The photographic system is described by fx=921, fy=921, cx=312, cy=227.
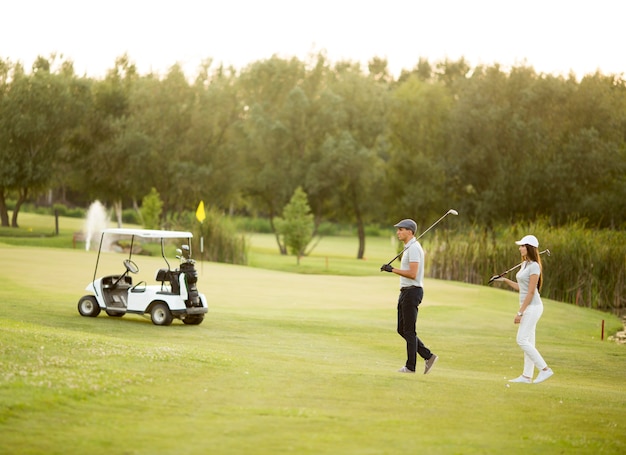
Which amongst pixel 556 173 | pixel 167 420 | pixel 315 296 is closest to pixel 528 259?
pixel 167 420

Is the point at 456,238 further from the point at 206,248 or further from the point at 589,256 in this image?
the point at 206,248

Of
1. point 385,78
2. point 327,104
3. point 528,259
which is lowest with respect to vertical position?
point 528,259

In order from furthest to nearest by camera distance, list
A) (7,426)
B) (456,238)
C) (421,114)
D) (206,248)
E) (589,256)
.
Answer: (421,114)
(206,248)
(456,238)
(589,256)
(7,426)

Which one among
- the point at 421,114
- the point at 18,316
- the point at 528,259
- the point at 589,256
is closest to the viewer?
the point at 528,259

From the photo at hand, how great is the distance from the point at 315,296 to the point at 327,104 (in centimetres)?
3778

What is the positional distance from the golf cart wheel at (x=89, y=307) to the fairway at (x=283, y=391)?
1.13 ft

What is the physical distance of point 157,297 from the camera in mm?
18516

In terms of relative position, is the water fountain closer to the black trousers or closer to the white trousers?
the black trousers

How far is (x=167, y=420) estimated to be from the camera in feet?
28.7

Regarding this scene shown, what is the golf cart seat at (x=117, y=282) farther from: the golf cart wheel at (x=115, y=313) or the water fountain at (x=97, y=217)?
the water fountain at (x=97, y=217)

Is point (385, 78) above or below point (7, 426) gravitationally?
above

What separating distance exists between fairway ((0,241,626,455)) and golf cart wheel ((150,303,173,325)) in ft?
0.62

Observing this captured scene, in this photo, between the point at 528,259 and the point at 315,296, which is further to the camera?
the point at 315,296

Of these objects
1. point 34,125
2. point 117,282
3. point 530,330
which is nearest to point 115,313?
point 117,282
